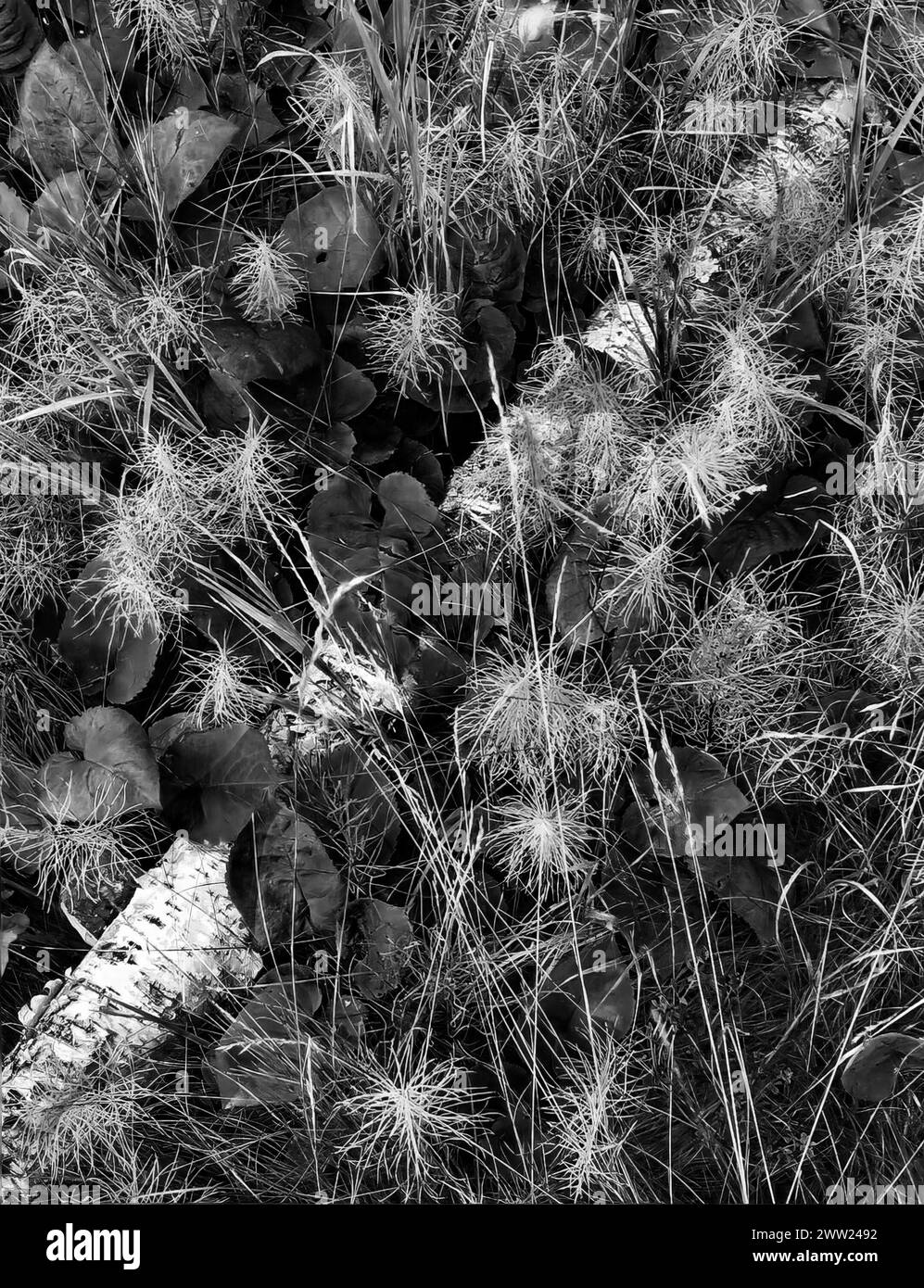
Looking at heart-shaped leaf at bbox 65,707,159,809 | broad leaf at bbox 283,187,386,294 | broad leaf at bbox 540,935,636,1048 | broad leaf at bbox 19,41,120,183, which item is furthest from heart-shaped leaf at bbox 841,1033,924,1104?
broad leaf at bbox 19,41,120,183

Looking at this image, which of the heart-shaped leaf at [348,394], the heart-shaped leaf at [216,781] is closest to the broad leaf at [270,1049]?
the heart-shaped leaf at [216,781]

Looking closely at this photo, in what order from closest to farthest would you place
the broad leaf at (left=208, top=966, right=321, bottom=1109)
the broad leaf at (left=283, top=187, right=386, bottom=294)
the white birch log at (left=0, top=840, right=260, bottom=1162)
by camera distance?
the broad leaf at (left=208, top=966, right=321, bottom=1109), the white birch log at (left=0, top=840, right=260, bottom=1162), the broad leaf at (left=283, top=187, right=386, bottom=294)

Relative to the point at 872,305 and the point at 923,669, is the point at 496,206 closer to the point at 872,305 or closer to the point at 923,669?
the point at 872,305

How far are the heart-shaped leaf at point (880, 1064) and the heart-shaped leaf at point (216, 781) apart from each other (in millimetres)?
917

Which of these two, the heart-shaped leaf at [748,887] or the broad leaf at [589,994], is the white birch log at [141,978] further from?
the heart-shaped leaf at [748,887]

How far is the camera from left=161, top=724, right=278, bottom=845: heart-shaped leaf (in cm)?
141

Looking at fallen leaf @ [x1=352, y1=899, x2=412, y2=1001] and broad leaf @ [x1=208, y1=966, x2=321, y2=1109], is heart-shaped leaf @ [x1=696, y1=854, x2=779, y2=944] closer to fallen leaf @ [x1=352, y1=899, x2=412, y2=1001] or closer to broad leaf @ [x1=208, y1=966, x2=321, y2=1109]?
fallen leaf @ [x1=352, y1=899, x2=412, y2=1001]

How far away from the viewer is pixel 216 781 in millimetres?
1423

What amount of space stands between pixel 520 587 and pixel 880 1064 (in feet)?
2.86

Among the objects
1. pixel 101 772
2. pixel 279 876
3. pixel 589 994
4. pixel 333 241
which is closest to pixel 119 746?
pixel 101 772

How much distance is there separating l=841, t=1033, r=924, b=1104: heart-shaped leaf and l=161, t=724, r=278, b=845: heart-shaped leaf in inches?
36.1

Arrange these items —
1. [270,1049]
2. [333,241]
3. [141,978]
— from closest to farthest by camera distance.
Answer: [270,1049], [141,978], [333,241]

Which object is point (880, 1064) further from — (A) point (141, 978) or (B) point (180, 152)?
(B) point (180, 152)
